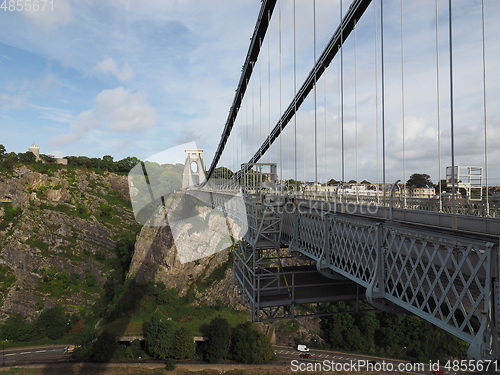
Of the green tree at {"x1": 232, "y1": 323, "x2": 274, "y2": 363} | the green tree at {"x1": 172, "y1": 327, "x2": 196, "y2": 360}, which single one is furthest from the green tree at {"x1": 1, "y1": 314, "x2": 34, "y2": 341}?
the green tree at {"x1": 232, "y1": 323, "x2": 274, "y2": 363}

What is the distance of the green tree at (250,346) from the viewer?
31.9m

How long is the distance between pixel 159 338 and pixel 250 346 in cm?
1050

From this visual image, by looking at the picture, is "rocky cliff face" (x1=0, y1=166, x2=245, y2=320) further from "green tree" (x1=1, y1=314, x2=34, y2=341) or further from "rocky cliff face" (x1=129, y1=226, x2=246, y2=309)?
"green tree" (x1=1, y1=314, x2=34, y2=341)

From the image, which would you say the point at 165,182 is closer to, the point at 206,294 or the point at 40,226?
the point at 40,226

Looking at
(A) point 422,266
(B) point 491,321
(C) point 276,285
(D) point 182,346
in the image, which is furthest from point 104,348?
(B) point 491,321

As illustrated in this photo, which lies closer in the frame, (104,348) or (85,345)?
(104,348)

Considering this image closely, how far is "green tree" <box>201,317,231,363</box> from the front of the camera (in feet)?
105

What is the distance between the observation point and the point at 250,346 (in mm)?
32562

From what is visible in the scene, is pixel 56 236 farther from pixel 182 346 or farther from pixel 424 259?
pixel 424 259

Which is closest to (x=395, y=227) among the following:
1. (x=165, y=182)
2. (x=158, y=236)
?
(x=158, y=236)

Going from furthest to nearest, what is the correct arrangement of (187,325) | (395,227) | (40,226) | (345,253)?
(40,226) → (187,325) → (345,253) → (395,227)

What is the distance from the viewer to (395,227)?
5.74m

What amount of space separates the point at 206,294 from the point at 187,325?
5225 mm

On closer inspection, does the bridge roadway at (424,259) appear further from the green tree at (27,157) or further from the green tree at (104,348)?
the green tree at (27,157)
